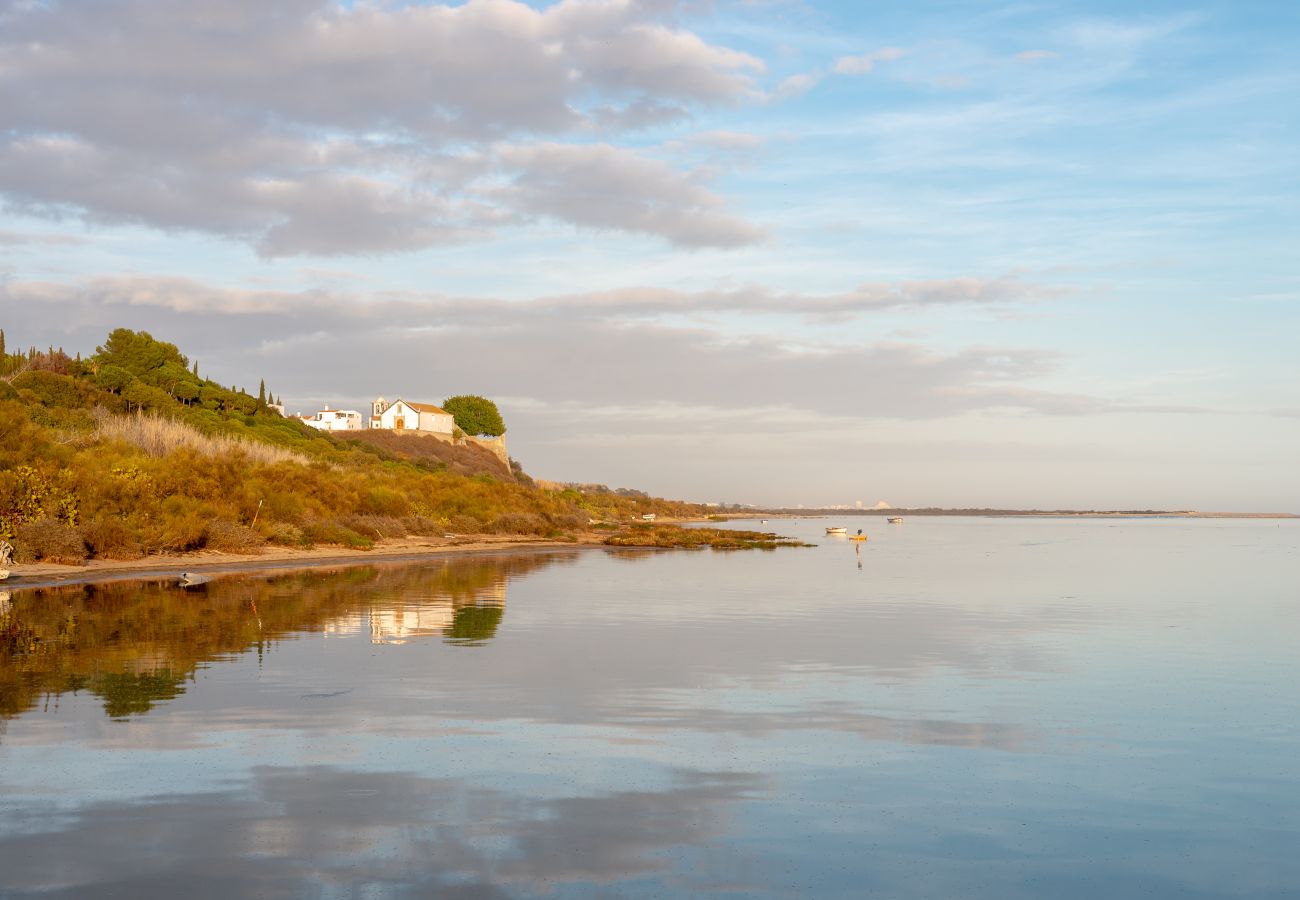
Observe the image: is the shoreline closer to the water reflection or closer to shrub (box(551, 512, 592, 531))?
shrub (box(551, 512, 592, 531))

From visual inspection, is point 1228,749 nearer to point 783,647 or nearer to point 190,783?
point 783,647

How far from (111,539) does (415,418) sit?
334 feet

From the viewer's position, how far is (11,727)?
1182 centimetres

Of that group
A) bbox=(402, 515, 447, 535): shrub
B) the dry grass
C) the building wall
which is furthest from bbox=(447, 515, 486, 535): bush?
the building wall

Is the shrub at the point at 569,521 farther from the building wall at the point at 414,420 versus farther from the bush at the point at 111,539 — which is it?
the building wall at the point at 414,420

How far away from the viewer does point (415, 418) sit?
135000 millimetres

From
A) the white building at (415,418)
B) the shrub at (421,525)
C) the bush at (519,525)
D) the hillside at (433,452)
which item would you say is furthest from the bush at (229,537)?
the white building at (415,418)

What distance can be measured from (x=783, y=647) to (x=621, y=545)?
48.4m

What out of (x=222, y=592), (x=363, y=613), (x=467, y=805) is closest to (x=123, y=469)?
(x=222, y=592)

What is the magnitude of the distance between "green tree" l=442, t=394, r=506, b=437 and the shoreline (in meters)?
97.6

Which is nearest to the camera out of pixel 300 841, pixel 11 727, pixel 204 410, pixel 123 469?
pixel 300 841

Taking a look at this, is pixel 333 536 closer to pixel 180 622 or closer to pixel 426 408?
pixel 180 622

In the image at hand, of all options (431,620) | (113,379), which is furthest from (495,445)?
(431,620)

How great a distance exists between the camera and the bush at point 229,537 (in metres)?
39.3
